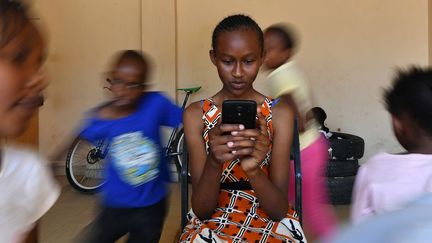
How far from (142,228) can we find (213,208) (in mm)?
388

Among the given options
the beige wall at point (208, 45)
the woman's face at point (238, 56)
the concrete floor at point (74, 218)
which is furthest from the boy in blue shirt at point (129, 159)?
the beige wall at point (208, 45)

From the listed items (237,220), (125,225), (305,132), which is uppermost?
(305,132)

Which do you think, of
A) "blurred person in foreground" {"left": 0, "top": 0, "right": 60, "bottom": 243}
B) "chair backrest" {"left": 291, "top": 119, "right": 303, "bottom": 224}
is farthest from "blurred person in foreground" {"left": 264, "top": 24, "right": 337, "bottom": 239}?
"blurred person in foreground" {"left": 0, "top": 0, "right": 60, "bottom": 243}

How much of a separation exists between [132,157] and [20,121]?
2.72 feet

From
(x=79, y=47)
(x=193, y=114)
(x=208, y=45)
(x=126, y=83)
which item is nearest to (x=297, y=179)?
(x=193, y=114)

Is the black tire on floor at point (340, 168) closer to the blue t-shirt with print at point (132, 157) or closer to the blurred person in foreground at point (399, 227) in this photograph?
the blue t-shirt with print at point (132, 157)

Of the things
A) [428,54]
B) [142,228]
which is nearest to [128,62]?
[142,228]

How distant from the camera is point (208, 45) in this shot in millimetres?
4875

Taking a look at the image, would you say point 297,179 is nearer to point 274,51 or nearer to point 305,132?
point 305,132

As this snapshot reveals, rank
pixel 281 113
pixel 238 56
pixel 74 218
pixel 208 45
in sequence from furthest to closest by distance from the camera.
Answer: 1. pixel 208 45
2. pixel 74 218
3. pixel 281 113
4. pixel 238 56

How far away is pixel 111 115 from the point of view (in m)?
1.71

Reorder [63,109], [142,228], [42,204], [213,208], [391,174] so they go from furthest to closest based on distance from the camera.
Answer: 1. [63,109]
2. [142,228]
3. [213,208]
4. [391,174]
5. [42,204]

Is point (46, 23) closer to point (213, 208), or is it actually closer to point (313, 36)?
point (313, 36)

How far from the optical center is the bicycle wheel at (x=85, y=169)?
4.28m
